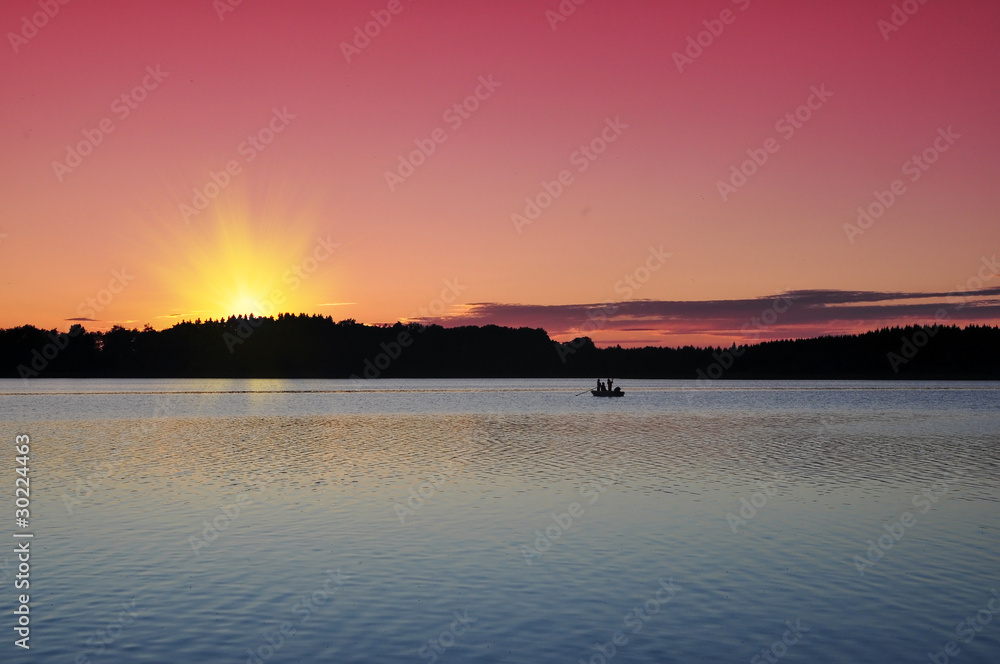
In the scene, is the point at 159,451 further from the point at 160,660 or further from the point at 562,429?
the point at 160,660

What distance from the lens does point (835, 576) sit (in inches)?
914

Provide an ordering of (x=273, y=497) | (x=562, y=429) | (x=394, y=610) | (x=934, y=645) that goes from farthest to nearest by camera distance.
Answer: (x=562, y=429)
(x=273, y=497)
(x=394, y=610)
(x=934, y=645)

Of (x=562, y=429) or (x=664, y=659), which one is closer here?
(x=664, y=659)

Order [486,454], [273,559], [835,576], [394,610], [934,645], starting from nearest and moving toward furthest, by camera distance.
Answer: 1. [934,645]
2. [394,610]
3. [835,576]
4. [273,559]
5. [486,454]

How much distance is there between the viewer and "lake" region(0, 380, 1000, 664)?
17.5 m

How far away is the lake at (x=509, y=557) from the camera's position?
17.5 meters

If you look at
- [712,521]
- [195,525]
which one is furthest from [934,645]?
[195,525]

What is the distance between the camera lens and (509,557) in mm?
25516

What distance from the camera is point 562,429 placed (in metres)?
82.6

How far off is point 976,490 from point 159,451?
4827cm

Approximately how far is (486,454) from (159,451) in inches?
865

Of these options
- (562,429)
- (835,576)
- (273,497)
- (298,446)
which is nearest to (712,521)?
(835,576)

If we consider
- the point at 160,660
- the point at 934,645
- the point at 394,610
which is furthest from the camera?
the point at 394,610

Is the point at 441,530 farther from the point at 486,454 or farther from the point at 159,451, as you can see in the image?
the point at 159,451
